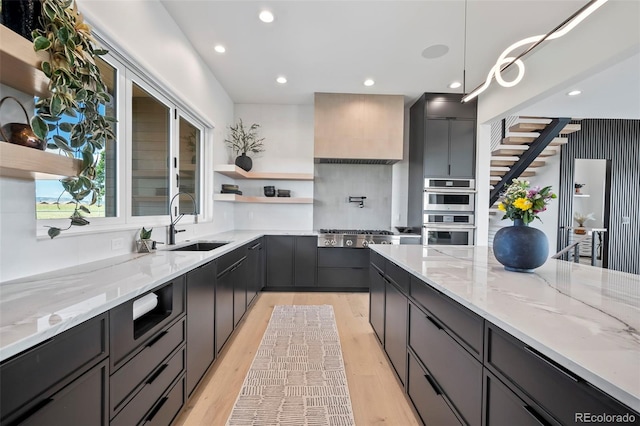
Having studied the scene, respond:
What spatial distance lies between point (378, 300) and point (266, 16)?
280 centimetres

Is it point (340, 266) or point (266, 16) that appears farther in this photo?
point (340, 266)

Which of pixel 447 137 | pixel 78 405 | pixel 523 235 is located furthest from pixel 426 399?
pixel 447 137

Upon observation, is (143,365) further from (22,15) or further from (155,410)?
(22,15)

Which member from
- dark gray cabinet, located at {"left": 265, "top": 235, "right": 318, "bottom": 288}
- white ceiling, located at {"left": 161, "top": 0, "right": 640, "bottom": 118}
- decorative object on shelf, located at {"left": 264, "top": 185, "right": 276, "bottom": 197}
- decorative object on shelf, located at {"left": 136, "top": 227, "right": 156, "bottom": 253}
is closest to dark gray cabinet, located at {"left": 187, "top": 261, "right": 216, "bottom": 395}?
decorative object on shelf, located at {"left": 136, "top": 227, "right": 156, "bottom": 253}

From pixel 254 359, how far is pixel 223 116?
335 cm

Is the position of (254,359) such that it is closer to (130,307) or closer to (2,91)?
(130,307)

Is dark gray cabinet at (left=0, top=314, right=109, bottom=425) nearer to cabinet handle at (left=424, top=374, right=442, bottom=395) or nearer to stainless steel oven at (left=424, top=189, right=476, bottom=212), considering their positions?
cabinet handle at (left=424, top=374, right=442, bottom=395)

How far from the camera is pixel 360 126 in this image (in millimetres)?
4070

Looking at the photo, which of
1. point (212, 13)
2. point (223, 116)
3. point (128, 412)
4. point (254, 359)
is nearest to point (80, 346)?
point (128, 412)

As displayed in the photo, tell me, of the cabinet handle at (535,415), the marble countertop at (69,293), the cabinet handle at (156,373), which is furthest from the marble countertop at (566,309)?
the cabinet handle at (156,373)

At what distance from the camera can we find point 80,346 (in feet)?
2.79

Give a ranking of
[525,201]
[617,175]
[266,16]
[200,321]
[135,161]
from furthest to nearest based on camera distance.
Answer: [617,175], [266,16], [135,161], [200,321], [525,201]

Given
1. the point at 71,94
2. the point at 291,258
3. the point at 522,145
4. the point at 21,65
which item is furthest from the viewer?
the point at 522,145

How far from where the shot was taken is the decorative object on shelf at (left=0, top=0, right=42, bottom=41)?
1.03 metres
